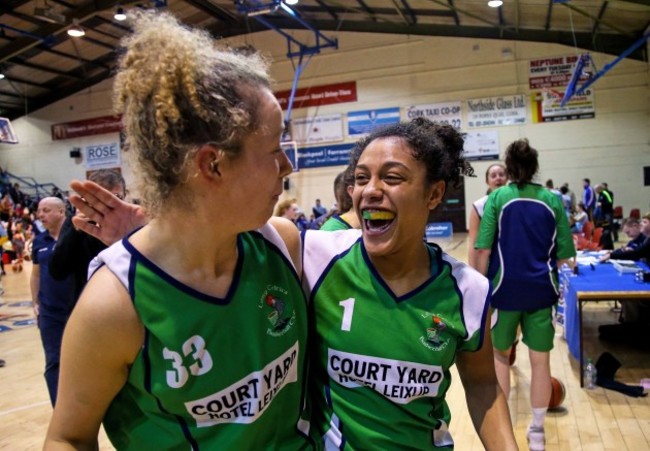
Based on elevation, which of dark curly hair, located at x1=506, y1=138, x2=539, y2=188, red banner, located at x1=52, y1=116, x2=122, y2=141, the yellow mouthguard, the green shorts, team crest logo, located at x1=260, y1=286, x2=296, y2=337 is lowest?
the green shorts

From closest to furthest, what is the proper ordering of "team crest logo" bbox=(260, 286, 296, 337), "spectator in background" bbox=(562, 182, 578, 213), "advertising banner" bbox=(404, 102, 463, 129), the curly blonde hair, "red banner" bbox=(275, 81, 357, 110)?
the curly blonde hair → "team crest logo" bbox=(260, 286, 296, 337) → "spectator in background" bbox=(562, 182, 578, 213) → "advertising banner" bbox=(404, 102, 463, 129) → "red banner" bbox=(275, 81, 357, 110)

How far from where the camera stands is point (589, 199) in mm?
14297

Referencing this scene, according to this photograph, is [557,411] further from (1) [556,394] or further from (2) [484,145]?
(2) [484,145]

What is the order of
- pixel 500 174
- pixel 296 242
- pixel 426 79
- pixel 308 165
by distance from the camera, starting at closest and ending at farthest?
pixel 296 242
pixel 500 174
pixel 426 79
pixel 308 165

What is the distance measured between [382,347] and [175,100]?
77cm

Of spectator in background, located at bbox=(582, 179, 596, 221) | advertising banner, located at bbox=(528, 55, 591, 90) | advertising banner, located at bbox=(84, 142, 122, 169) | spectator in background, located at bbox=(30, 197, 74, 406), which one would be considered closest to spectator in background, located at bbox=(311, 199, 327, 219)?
advertising banner, located at bbox=(528, 55, 591, 90)

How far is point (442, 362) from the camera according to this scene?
53.4 inches

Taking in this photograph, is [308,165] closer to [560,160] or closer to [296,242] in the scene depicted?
[560,160]

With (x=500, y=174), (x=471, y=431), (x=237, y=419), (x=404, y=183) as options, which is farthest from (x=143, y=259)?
(x=500, y=174)

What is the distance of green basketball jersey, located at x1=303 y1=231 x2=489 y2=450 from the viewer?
133 cm

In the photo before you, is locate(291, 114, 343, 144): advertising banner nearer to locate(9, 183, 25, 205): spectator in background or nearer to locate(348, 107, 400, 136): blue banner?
locate(348, 107, 400, 136): blue banner

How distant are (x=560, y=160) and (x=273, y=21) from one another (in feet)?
33.1

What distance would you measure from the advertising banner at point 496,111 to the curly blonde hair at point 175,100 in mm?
16353

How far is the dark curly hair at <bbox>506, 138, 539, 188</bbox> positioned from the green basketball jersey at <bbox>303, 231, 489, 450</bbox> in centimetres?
215
